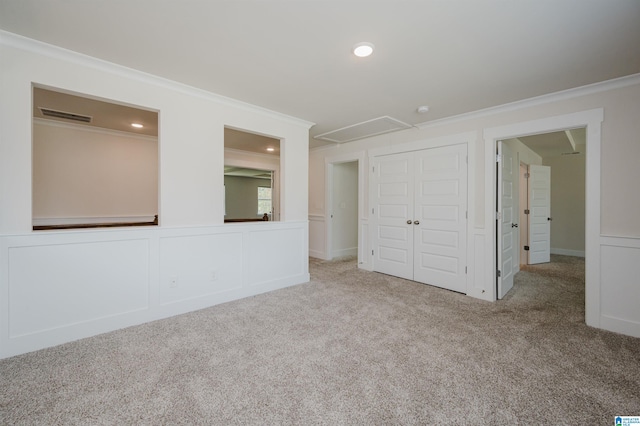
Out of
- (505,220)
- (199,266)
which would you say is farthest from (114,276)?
(505,220)

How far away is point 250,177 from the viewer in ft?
37.7

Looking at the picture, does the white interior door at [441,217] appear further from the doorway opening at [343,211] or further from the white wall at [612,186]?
the doorway opening at [343,211]

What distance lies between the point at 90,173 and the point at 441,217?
555 cm

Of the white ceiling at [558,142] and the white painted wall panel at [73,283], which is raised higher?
the white ceiling at [558,142]

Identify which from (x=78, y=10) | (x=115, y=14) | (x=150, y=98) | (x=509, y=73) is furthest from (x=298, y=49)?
(x=509, y=73)

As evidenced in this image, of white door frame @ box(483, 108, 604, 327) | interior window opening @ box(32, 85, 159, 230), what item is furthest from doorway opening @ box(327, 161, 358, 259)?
white door frame @ box(483, 108, 604, 327)

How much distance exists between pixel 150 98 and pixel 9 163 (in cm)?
124

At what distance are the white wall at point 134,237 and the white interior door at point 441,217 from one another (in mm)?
1997

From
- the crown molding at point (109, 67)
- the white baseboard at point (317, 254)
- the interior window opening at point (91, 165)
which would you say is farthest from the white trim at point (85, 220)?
the white baseboard at point (317, 254)

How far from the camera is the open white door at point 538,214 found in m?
5.52

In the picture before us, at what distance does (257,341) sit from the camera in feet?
7.87

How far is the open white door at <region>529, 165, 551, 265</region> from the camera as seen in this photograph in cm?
552

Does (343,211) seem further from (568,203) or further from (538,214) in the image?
(568,203)

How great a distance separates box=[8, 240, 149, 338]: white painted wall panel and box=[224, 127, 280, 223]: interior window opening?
1.79 metres
